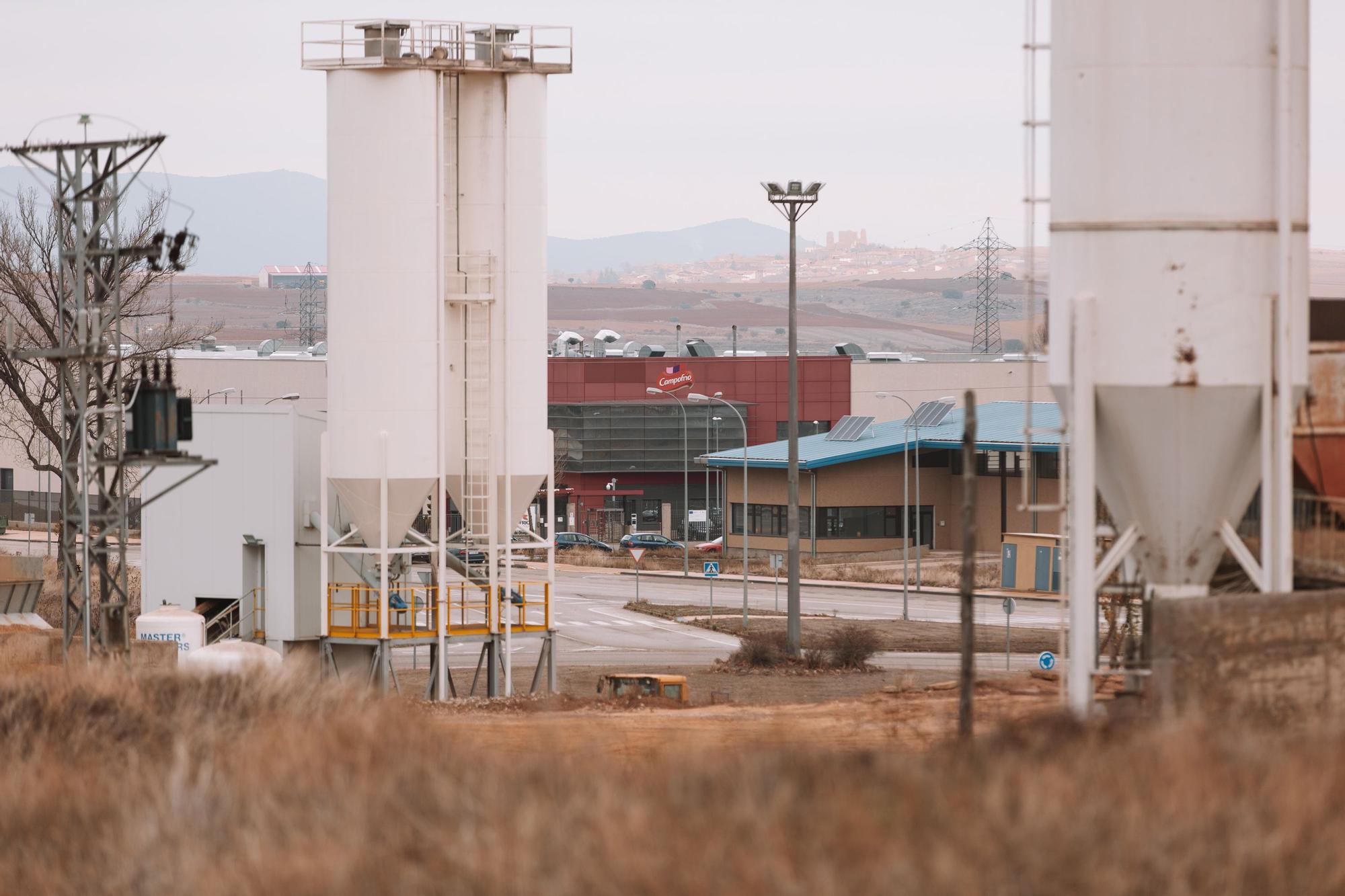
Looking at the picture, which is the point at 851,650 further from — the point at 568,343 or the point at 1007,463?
the point at 568,343

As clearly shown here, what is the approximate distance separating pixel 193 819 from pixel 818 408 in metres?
87.9

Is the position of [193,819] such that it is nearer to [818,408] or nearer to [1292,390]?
[1292,390]

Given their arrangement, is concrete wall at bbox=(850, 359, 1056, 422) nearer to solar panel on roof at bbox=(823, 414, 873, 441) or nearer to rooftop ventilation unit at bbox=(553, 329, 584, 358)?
solar panel on roof at bbox=(823, 414, 873, 441)

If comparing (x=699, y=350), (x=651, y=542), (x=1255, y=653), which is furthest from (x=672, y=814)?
(x=699, y=350)

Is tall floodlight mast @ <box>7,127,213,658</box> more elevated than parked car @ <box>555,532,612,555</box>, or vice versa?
tall floodlight mast @ <box>7,127,213,658</box>

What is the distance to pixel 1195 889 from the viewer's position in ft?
31.7

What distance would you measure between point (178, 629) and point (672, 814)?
21.7 m

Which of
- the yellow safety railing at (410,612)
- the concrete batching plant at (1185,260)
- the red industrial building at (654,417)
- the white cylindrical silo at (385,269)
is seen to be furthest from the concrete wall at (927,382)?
the concrete batching plant at (1185,260)

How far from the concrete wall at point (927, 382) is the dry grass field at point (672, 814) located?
87.1 meters

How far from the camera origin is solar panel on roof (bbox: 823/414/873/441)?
81.7m

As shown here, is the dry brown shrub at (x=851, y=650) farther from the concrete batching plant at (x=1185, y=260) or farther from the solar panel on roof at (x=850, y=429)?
the solar panel on roof at (x=850, y=429)

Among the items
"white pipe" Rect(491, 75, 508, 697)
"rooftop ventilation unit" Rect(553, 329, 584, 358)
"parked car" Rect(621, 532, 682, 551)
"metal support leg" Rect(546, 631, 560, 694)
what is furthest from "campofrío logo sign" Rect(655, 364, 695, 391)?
"white pipe" Rect(491, 75, 508, 697)

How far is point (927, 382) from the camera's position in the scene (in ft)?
342

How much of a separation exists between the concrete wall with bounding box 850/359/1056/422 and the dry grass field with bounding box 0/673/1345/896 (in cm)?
8708
